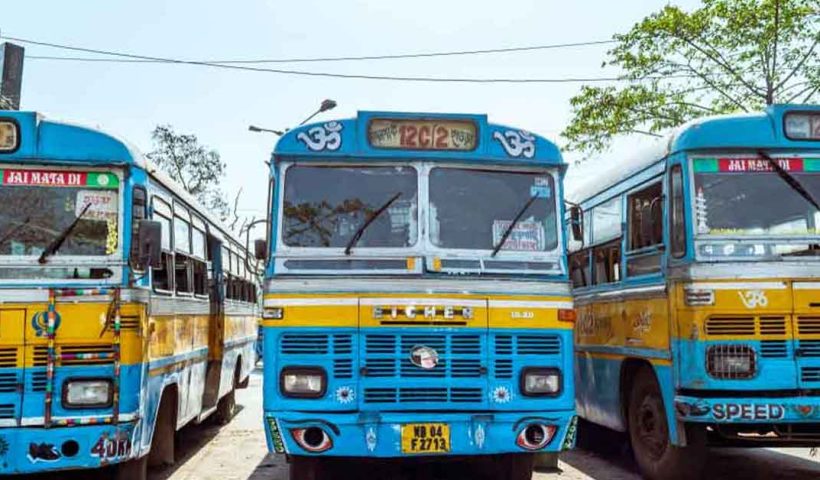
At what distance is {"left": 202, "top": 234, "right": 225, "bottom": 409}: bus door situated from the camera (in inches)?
393

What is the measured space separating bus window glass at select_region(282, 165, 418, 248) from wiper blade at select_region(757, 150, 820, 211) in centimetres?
298

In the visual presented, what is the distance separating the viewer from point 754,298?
6.61m

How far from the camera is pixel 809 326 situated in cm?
661

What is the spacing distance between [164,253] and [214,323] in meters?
3.14

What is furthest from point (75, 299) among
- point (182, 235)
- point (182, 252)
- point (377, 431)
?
point (377, 431)

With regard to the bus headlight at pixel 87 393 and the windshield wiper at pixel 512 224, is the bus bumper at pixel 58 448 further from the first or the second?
the windshield wiper at pixel 512 224

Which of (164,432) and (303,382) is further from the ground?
(303,382)

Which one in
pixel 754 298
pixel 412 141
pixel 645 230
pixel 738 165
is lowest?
pixel 754 298

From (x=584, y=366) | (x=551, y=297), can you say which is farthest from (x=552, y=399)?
(x=584, y=366)

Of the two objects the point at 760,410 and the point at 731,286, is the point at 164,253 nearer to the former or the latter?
the point at 731,286

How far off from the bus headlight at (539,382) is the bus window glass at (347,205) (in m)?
1.33

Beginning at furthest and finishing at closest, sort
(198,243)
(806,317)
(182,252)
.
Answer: (198,243), (182,252), (806,317)

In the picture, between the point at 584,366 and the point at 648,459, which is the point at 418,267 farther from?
the point at 584,366

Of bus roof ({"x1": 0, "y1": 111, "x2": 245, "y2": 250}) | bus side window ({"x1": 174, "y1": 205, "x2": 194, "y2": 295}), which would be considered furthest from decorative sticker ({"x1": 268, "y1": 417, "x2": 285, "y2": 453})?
bus side window ({"x1": 174, "y1": 205, "x2": 194, "y2": 295})
